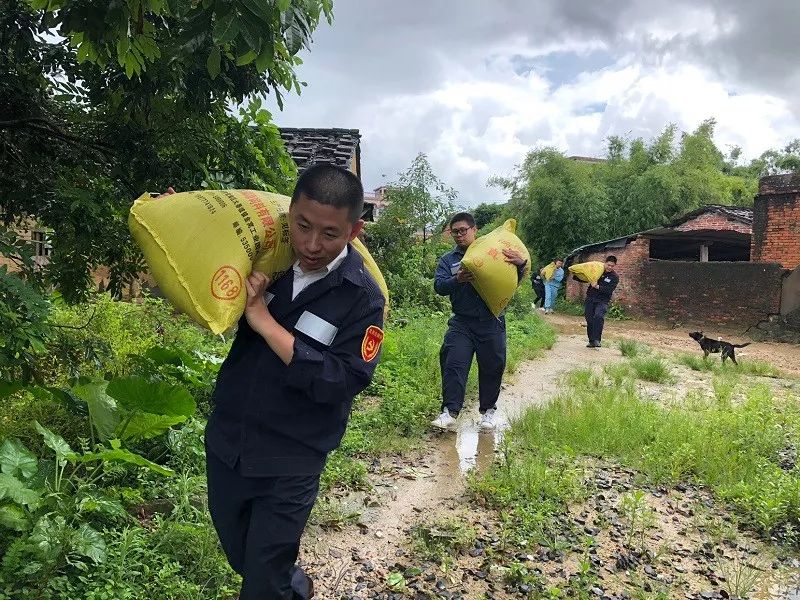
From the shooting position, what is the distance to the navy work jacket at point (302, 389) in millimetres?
1781

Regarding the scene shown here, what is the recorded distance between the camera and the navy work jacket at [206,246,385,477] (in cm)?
178

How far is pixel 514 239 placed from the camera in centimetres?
473

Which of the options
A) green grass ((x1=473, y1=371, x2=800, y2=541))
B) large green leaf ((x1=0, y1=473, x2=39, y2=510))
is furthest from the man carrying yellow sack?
green grass ((x1=473, y1=371, x2=800, y2=541))

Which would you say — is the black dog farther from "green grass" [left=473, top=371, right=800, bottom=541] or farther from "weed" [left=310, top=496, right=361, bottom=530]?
"weed" [left=310, top=496, right=361, bottom=530]

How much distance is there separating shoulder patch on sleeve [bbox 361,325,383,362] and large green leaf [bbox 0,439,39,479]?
161 centimetres

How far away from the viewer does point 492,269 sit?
441 cm

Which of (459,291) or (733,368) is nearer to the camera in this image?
(459,291)

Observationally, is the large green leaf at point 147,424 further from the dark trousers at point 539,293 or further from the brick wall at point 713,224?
the dark trousers at point 539,293

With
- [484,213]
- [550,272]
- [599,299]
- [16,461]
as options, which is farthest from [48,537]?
[484,213]

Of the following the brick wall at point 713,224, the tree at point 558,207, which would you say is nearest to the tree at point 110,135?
the brick wall at point 713,224

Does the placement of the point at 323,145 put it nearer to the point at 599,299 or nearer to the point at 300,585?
the point at 599,299

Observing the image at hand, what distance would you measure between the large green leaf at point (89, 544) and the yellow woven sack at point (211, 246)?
110 cm

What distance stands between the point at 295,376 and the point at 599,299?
10.0m

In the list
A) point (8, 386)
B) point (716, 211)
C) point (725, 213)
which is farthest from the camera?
point (716, 211)
